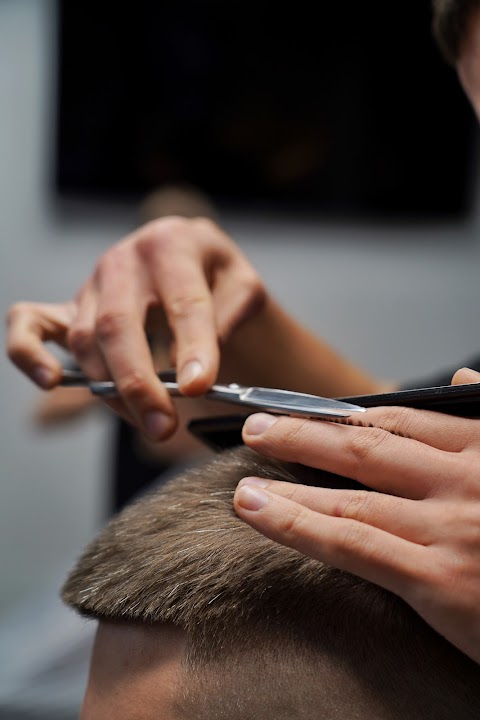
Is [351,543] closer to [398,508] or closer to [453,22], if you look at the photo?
[398,508]

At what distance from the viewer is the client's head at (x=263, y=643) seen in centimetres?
58

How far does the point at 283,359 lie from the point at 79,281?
1.92m

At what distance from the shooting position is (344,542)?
1.76 feet

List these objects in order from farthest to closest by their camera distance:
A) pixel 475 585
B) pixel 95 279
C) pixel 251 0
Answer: pixel 251 0 < pixel 95 279 < pixel 475 585

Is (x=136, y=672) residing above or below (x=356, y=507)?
below

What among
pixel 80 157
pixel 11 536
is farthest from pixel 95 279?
pixel 11 536

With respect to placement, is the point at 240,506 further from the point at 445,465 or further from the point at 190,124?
the point at 190,124

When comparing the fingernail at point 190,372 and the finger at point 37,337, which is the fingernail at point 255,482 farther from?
the finger at point 37,337

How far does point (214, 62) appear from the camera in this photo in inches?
117

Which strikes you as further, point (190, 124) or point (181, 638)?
point (190, 124)

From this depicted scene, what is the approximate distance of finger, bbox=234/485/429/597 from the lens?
53 centimetres

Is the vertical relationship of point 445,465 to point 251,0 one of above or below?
below

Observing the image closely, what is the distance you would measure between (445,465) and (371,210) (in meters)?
2.60

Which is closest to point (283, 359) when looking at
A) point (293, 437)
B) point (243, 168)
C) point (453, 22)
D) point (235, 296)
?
point (235, 296)
